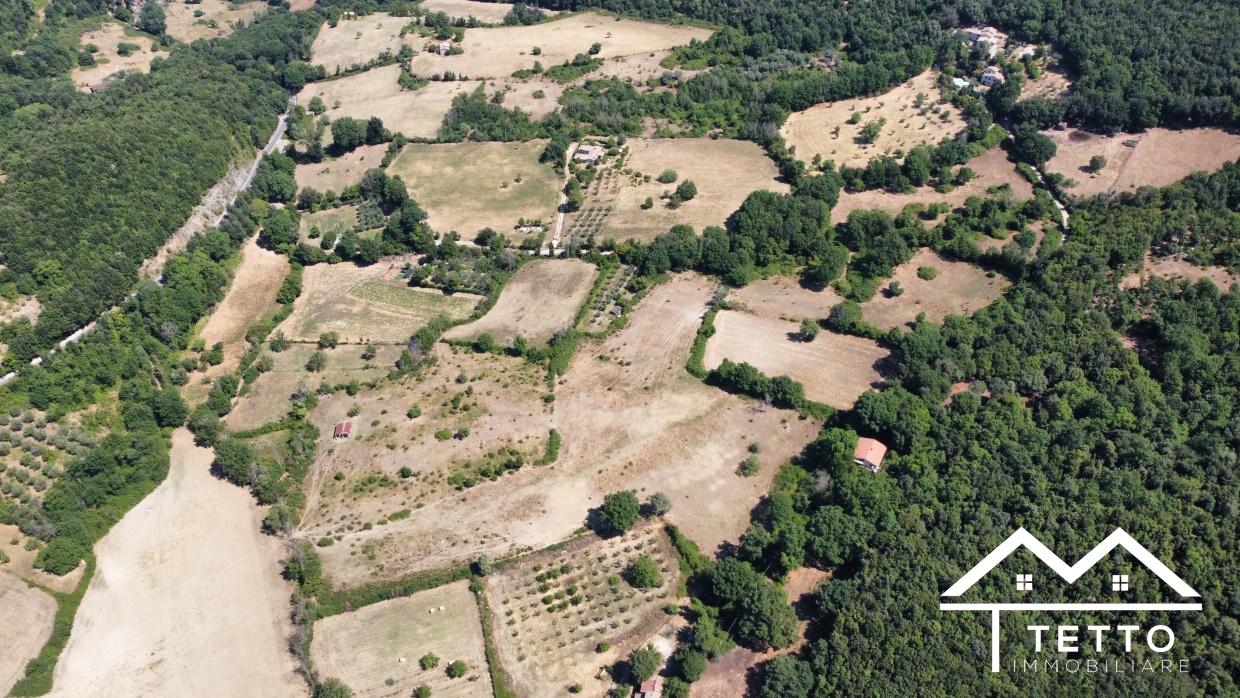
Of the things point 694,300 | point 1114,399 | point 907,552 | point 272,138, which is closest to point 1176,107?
point 1114,399

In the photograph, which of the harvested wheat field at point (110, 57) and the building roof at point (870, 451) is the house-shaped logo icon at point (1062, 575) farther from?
the harvested wheat field at point (110, 57)

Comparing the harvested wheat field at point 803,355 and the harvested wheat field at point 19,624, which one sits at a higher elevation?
the harvested wheat field at point 803,355

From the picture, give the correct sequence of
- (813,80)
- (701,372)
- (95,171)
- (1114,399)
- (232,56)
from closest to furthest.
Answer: (1114,399) → (701,372) → (95,171) → (813,80) → (232,56)

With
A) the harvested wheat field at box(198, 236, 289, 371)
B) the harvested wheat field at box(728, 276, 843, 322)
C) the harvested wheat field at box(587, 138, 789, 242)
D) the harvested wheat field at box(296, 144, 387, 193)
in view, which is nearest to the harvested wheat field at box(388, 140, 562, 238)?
the harvested wheat field at box(296, 144, 387, 193)

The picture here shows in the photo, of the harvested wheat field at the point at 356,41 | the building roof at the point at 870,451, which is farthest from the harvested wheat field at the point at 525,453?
the harvested wheat field at the point at 356,41

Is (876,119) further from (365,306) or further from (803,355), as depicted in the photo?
(365,306)

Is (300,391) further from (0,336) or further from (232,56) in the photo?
(232,56)

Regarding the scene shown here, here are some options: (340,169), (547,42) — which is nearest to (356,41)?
(547,42)
